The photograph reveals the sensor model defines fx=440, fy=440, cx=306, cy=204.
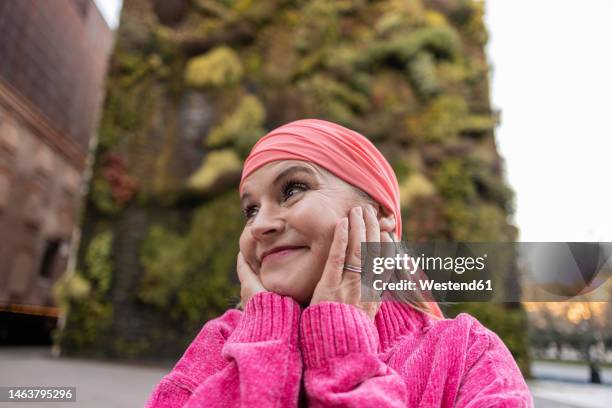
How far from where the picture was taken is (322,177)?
91cm

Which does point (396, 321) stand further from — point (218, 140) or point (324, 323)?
point (218, 140)

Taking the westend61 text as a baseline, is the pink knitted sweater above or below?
below

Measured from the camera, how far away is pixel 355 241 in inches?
32.7

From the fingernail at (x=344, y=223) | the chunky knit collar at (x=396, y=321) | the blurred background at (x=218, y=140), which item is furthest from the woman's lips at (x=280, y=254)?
the blurred background at (x=218, y=140)

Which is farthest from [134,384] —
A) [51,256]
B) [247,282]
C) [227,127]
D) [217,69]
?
[217,69]

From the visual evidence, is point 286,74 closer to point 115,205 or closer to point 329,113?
point 329,113

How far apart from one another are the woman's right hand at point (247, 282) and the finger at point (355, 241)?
0.19m

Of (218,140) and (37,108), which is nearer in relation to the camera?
(37,108)

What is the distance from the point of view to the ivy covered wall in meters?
7.38

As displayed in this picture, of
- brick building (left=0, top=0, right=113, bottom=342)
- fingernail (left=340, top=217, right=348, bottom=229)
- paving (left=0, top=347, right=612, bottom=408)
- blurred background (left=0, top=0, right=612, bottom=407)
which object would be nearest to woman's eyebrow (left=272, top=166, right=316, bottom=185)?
fingernail (left=340, top=217, right=348, bottom=229)

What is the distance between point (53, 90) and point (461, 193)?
6173 millimetres

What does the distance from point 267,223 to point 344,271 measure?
18 cm

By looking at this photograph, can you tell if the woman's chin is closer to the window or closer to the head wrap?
the head wrap

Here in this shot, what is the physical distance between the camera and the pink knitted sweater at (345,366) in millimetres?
725
